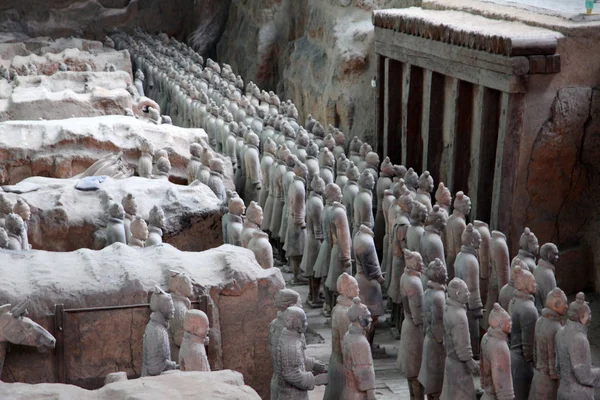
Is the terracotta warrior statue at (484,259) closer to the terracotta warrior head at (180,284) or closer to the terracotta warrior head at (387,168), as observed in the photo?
the terracotta warrior head at (387,168)

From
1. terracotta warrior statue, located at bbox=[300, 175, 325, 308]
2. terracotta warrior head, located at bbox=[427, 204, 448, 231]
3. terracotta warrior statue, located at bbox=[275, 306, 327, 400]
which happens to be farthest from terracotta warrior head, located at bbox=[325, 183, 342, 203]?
terracotta warrior statue, located at bbox=[275, 306, 327, 400]

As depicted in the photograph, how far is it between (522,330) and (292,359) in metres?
1.64

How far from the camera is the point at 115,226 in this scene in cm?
661

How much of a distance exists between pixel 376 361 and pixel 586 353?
2.27 m

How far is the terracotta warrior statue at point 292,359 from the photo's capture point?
4758 mm

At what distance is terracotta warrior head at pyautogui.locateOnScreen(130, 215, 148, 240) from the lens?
6188mm

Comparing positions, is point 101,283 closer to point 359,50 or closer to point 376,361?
point 376,361

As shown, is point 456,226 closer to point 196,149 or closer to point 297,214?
point 297,214

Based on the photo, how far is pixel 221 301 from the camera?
542 centimetres

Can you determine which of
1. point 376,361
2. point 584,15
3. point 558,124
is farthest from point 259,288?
point 584,15

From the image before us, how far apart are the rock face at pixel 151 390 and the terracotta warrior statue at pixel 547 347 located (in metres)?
2.00

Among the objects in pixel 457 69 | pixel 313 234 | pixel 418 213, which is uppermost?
pixel 457 69

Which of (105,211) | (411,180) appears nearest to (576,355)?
(411,180)

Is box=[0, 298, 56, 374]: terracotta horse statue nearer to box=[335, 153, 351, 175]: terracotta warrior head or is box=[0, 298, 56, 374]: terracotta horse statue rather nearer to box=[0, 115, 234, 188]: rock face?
box=[0, 115, 234, 188]: rock face
